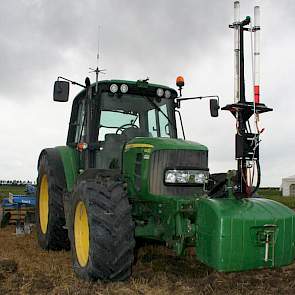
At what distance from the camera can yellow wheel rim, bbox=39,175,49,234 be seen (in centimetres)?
764

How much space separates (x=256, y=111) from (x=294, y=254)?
1.54 m

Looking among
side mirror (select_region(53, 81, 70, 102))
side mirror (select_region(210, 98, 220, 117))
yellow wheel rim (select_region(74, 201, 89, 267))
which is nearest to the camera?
yellow wheel rim (select_region(74, 201, 89, 267))

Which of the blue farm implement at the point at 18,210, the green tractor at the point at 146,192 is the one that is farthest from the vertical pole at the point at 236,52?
the blue farm implement at the point at 18,210

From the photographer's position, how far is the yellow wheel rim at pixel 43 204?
25.1 ft

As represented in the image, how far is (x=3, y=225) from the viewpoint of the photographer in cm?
1013

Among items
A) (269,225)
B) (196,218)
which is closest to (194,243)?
(196,218)

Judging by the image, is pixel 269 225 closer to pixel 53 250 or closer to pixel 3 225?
pixel 53 250

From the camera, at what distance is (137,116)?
6562 mm

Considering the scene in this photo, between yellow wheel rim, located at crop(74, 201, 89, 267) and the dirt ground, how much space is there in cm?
26

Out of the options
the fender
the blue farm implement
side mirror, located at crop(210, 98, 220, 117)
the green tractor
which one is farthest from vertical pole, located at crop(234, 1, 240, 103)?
the blue farm implement

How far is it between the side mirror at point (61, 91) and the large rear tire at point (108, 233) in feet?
4.64

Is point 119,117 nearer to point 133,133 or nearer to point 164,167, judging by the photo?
point 133,133

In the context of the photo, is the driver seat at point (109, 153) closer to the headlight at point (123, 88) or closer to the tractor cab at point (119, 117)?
the tractor cab at point (119, 117)

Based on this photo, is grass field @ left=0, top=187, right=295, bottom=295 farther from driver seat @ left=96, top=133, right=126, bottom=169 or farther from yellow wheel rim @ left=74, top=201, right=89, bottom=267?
driver seat @ left=96, top=133, right=126, bottom=169
